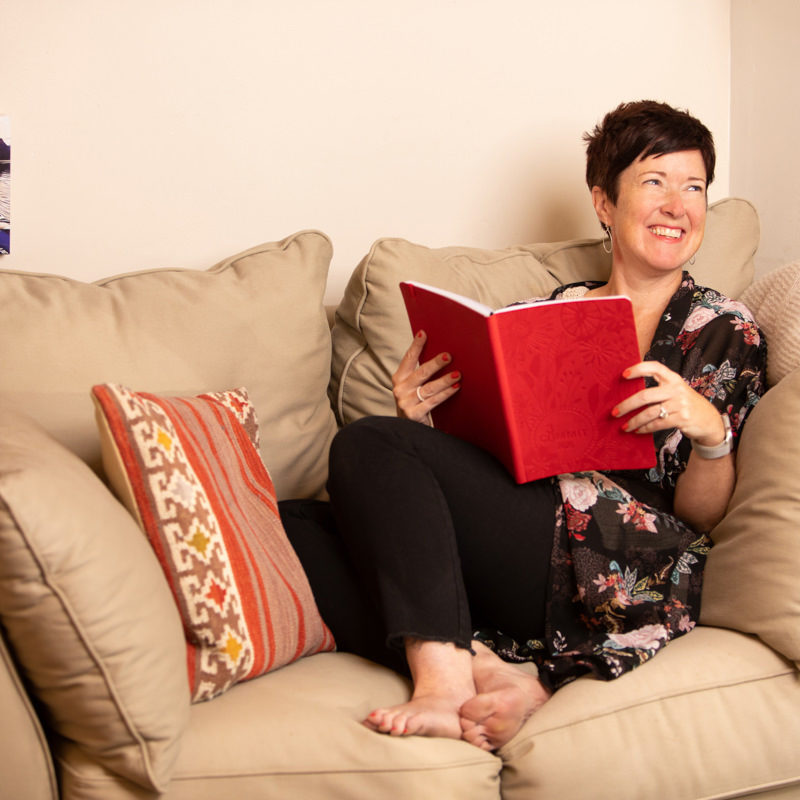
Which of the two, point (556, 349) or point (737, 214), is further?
point (737, 214)

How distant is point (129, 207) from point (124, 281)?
386 mm

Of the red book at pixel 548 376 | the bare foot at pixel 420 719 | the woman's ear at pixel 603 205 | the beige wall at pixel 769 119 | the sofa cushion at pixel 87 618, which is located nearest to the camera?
the sofa cushion at pixel 87 618

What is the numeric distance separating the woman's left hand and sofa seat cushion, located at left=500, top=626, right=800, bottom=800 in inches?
12.2

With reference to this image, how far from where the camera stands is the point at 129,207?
1850 mm

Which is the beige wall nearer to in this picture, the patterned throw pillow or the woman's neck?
the woman's neck

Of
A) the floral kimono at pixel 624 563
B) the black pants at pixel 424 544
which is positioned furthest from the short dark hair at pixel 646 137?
the black pants at pixel 424 544

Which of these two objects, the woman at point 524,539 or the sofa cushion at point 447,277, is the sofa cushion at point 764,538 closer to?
the woman at point 524,539

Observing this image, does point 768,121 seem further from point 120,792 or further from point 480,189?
point 120,792

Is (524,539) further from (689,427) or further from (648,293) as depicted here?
(648,293)

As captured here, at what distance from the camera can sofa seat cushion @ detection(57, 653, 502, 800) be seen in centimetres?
100

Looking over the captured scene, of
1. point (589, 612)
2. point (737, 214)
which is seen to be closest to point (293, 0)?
point (737, 214)

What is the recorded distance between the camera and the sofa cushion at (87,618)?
0.91 meters

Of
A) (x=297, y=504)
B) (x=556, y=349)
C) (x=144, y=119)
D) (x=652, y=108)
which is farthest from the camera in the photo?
(x=144, y=119)

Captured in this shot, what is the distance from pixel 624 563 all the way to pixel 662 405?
0.79 ft
